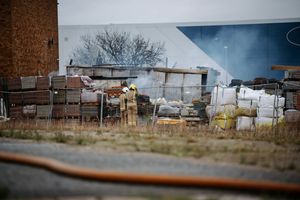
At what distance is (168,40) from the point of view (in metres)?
31.4

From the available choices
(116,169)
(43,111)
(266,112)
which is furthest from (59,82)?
(116,169)

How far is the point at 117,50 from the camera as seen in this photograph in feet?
110

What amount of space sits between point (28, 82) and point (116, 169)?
11.6m

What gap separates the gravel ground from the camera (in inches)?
158

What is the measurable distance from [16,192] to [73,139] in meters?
3.74

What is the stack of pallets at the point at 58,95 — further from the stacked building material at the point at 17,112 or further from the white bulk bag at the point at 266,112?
the white bulk bag at the point at 266,112

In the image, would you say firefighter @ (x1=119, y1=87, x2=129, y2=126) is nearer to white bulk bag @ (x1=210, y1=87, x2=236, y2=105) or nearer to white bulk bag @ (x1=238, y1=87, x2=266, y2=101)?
white bulk bag @ (x1=210, y1=87, x2=236, y2=105)

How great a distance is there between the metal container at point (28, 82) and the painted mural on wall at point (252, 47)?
1802cm

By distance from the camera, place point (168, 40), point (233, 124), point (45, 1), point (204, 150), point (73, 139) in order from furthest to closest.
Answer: point (168, 40) < point (45, 1) < point (233, 124) < point (73, 139) < point (204, 150)

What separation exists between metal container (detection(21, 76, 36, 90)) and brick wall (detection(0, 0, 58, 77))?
1.97 meters

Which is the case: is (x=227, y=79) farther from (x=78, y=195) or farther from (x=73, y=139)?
(x=78, y=195)

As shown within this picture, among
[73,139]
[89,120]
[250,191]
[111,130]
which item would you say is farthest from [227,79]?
[250,191]

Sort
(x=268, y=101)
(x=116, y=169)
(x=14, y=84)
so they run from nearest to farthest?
(x=116, y=169)
(x=268, y=101)
(x=14, y=84)

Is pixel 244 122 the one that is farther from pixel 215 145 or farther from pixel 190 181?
pixel 190 181
